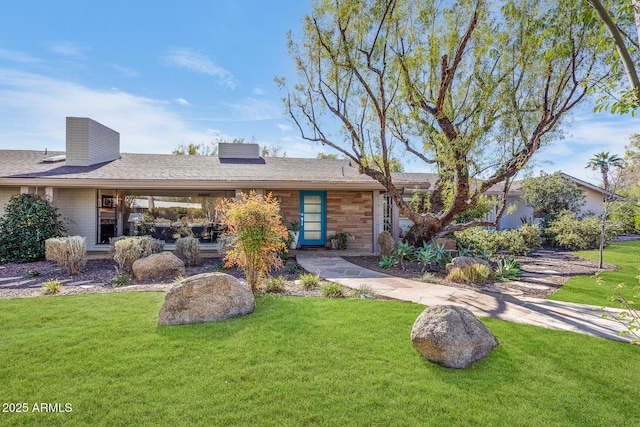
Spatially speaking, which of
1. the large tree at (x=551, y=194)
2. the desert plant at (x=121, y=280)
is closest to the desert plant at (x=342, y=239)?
the desert plant at (x=121, y=280)

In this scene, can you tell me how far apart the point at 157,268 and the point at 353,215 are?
7.10 meters

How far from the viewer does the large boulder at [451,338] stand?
323cm

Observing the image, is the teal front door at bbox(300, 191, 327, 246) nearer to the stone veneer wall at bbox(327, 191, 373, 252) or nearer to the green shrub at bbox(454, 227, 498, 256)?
the stone veneer wall at bbox(327, 191, 373, 252)

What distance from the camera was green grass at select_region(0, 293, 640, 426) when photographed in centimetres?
250

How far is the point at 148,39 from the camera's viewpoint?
9.44 m

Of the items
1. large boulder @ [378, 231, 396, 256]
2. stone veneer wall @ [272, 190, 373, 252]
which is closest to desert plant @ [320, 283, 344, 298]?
large boulder @ [378, 231, 396, 256]

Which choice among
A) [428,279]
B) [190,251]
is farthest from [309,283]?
[190,251]

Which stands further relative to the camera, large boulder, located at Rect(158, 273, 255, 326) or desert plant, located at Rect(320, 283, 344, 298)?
desert plant, located at Rect(320, 283, 344, 298)

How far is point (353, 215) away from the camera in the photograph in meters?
12.1

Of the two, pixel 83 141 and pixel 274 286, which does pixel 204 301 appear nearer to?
pixel 274 286

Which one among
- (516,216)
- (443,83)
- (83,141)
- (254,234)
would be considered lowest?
(254,234)

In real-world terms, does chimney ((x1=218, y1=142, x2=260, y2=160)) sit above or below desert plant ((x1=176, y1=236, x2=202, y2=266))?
above

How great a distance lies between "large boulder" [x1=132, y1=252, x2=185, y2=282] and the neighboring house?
3018mm

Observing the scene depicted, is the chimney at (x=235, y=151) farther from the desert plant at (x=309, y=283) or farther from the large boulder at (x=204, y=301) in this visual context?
the large boulder at (x=204, y=301)
